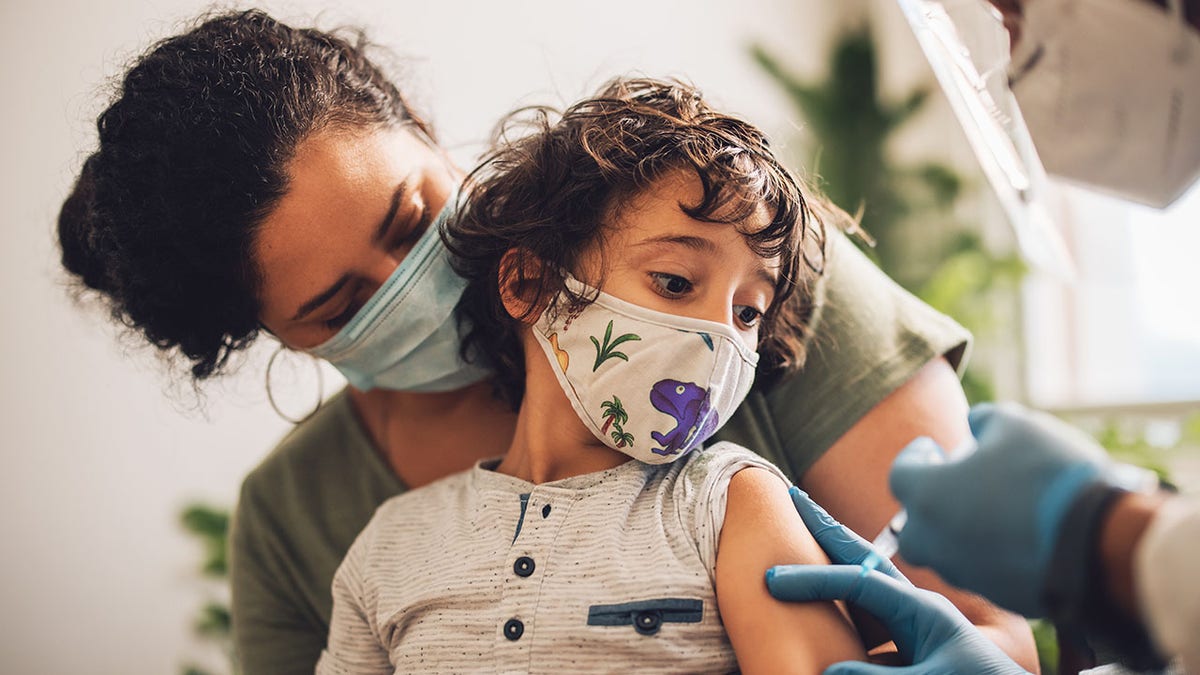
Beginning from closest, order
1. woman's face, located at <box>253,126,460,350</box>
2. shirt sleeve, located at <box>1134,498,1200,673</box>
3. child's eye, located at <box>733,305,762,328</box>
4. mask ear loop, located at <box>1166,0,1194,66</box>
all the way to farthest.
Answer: shirt sleeve, located at <box>1134,498,1200,673</box>, mask ear loop, located at <box>1166,0,1194,66</box>, child's eye, located at <box>733,305,762,328</box>, woman's face, located at <box>253,126,460,350</box>

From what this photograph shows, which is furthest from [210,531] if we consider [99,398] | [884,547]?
[884,547]

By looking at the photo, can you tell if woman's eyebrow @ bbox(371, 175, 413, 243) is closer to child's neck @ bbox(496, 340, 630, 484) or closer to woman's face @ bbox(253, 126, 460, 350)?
woman's face @ bbox(253, 126, 460, 350)

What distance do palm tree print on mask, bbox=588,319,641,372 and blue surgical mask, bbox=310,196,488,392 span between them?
0.30 meters

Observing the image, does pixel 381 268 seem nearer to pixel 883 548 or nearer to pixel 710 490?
pixel 710 490

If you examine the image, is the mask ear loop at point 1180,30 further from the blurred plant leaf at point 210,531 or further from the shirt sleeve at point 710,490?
the blurred plant leaf at point 210,531

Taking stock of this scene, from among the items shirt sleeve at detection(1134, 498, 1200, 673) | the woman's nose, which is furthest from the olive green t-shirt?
shirt sleeve at detection(1134, 498, 1200, 673)

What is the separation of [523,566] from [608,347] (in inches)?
10.5

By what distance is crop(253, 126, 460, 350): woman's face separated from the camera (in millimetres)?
1187

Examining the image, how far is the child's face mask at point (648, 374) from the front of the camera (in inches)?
39.8

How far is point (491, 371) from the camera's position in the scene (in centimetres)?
138

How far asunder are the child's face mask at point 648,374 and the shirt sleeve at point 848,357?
195mm

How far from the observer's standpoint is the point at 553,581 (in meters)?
1.04

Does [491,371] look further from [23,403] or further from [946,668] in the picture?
[23,403]

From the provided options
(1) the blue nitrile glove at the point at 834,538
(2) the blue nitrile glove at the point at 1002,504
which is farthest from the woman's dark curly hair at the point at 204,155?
(2) the blue nitrile glove at the point at 1002,504
